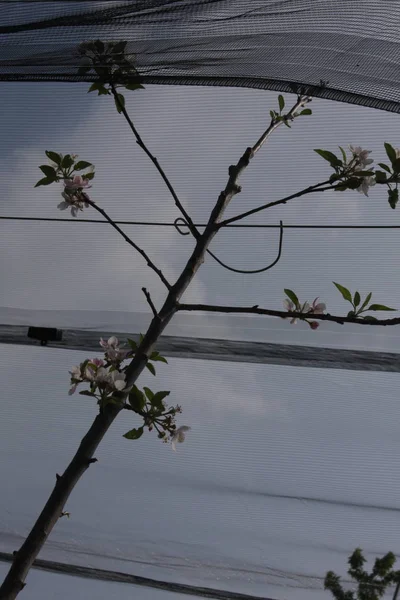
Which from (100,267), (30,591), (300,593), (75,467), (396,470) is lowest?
(75,467)

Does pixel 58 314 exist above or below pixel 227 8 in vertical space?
below

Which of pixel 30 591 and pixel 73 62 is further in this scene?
pixel 30 591

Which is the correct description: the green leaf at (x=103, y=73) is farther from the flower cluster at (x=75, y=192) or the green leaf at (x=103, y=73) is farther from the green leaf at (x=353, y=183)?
the green leaf at (x=353, y=183)

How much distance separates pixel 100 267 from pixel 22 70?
523 mm

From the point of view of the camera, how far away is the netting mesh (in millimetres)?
1189

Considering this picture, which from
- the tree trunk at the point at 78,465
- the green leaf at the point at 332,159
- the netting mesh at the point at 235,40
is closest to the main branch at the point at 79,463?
the tree trunk at the point at 78,465

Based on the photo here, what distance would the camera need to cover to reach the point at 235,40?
1.26 m

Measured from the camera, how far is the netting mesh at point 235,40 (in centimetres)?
119

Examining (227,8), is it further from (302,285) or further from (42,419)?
(42,419)

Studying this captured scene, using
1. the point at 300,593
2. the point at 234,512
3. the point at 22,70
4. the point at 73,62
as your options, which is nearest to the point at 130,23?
the point at 73,62

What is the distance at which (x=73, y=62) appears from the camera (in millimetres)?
1342

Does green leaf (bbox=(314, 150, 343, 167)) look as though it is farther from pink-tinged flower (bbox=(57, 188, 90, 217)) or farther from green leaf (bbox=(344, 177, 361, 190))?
pink-tinged flower (bbox=(57, 188, 90, 217))

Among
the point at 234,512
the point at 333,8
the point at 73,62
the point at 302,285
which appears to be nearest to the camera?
the point at 333,8

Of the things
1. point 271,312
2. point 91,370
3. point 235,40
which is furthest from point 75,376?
point 235,40
